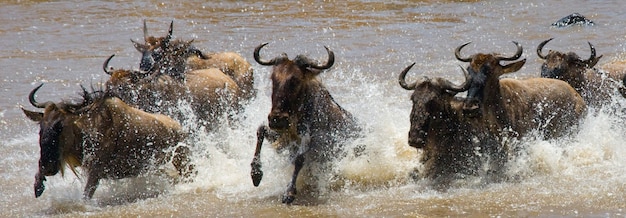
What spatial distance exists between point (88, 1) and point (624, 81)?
65.7 ft

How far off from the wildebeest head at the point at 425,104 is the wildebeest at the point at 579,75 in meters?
2.09

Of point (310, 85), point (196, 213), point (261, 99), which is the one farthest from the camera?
point (261, 99)

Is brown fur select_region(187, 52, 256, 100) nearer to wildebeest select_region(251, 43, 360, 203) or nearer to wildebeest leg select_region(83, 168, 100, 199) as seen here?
wildebeest select_region(251, 43, 360, 203)

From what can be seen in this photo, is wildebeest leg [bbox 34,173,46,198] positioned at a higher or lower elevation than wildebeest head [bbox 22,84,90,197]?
lower

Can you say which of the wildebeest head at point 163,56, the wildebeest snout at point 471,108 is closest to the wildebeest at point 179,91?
the wildebeest head at point 163,56

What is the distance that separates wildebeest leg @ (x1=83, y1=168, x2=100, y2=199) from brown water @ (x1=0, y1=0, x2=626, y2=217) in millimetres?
86

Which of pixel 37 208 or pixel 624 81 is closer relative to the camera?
pixel 37 208

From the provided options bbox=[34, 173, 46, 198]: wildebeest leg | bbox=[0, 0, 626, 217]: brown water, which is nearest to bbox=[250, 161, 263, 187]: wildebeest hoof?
bbox=[0, 0, 626, 217]: brown water

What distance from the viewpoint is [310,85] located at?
9438 mm

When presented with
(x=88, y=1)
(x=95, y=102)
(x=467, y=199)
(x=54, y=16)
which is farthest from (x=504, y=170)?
(x=88, y=1)

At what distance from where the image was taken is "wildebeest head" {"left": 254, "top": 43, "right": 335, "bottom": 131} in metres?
9.02

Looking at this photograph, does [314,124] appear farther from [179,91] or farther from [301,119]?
[179,91]

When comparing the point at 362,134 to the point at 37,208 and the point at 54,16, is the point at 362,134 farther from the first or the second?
the point at 54,16

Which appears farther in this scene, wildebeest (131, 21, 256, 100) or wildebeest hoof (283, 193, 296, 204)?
wildebeest (131, 21, 256, 100)
